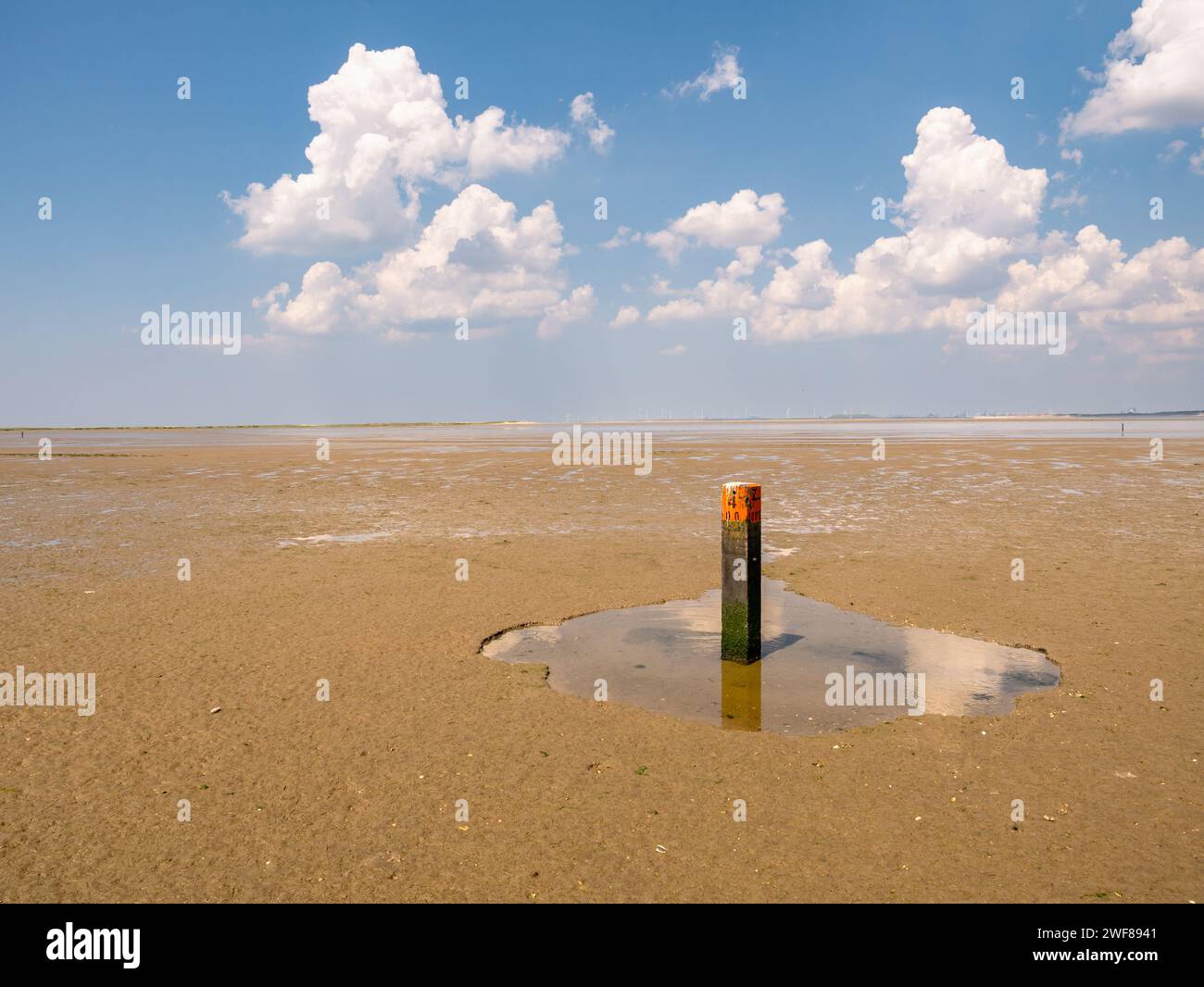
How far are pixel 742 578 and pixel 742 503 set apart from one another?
2.76ft

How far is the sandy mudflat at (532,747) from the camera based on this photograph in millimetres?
4383

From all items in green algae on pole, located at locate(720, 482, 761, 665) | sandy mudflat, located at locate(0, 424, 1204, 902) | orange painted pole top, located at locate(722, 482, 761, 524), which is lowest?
sandy mudflat, located at locate(0, 424, 1204, 902)

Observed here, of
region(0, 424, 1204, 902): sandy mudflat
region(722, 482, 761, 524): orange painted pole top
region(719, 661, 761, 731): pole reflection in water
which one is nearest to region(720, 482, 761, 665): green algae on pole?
region(722, 482, 761, 524): orange painted pole top

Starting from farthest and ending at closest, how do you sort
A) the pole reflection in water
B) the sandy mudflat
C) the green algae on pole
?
1. the green algae on pole
2. the pole reflection in water
3. the sandy mudflat

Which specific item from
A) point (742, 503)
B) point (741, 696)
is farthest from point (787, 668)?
point (742, 503)

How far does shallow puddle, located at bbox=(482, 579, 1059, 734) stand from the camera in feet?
22.7

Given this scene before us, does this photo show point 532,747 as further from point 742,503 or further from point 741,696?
point 742,503

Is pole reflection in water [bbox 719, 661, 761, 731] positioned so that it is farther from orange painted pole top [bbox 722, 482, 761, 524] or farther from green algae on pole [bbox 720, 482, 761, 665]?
orange painted pole top [bbox 722, 482, 761, 524]

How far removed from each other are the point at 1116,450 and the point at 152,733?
182 feet

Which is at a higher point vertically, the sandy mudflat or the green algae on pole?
the green algae on pole

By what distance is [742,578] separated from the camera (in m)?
8.08
